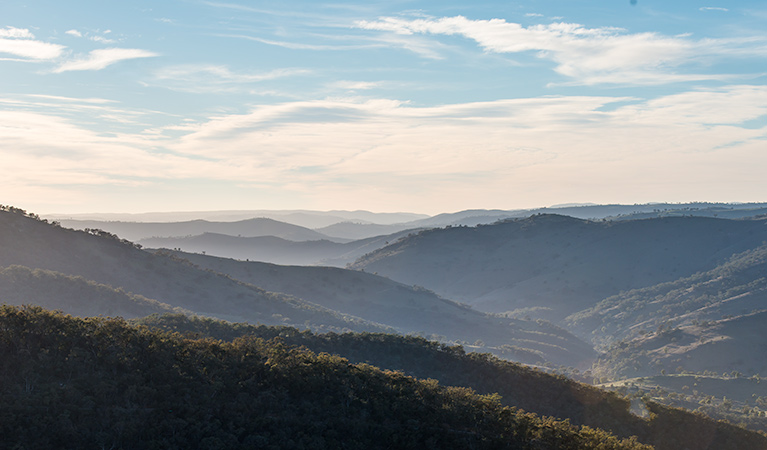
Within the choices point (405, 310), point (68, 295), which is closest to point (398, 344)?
point (68, 295)

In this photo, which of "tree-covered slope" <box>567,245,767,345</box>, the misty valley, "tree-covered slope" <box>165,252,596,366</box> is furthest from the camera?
"tree-covered slope" <box>567,245,767,345</box>

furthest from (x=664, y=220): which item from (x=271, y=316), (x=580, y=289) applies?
(x=271, y=316)

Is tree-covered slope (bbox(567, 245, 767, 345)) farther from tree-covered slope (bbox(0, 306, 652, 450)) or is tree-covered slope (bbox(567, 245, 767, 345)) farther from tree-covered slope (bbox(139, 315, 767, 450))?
tree-covered slope (bbox(0, 306, 652, 450))

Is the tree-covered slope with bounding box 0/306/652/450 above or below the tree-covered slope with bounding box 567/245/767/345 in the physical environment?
above

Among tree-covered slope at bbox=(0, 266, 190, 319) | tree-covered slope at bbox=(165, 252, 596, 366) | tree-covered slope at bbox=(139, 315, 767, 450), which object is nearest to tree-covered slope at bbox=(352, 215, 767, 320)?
tree-covered slope at bbox=(165, 252, 596, 366)

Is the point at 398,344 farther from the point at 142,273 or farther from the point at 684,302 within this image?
the point at 684,302

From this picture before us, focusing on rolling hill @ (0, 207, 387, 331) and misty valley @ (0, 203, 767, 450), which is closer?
misty valley @ (0, 203, 767, 450)

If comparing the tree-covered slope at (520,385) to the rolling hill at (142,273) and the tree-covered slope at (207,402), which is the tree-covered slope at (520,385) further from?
the rolling hill at (142,273)

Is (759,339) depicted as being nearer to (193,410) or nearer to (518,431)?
(518,431)
